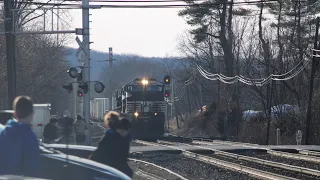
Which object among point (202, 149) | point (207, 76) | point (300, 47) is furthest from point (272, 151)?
point (207, 76)

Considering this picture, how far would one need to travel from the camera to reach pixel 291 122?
45750mm

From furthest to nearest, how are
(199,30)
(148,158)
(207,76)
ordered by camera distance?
(207,76) → (199,30) → (148,158)

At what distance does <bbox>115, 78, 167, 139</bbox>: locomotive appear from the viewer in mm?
39875

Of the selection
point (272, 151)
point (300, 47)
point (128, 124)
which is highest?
point (300, 47)

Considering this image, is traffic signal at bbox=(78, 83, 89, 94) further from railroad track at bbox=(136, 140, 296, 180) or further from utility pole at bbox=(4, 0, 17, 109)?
railroad track at bbox=(136, 140, 296, 180)

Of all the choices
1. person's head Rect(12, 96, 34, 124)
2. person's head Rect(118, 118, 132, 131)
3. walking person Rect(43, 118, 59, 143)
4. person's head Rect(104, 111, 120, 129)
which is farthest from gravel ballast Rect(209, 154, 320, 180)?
person's head Rect(12, 96, 34, 124)

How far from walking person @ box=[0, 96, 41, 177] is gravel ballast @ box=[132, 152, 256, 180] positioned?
11135 mm

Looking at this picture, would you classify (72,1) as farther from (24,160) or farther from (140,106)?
(24,160)

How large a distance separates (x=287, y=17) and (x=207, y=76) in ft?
53.8

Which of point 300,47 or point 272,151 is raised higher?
point 300,47

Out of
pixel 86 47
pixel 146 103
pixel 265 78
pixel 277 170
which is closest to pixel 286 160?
pixel 277 170

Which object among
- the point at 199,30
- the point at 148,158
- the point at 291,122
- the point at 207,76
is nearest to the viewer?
the point at 148,158

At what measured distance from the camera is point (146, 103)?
1582 inches

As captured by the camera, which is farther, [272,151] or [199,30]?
[199,30]
